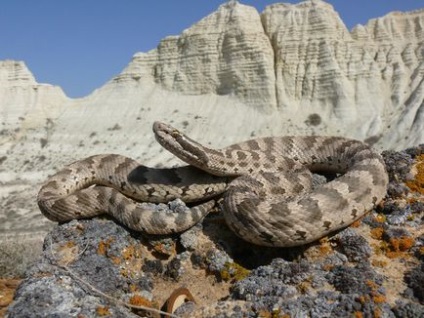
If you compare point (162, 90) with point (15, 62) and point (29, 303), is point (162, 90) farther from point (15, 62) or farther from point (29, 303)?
point (29, 303)

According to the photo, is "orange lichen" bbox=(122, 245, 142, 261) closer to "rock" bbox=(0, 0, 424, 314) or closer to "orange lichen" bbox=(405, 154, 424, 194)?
"orange lichen" bbox=(405, 154, 424, 194)

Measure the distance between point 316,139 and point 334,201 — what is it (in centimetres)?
292

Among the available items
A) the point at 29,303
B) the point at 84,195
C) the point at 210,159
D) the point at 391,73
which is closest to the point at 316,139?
the point at 210,159

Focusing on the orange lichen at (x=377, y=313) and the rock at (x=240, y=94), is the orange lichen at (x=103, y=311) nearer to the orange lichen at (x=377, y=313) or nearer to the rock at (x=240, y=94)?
the orange lichen at (x=377, y=313)

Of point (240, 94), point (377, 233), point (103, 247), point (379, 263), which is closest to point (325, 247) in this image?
point (379, 263)

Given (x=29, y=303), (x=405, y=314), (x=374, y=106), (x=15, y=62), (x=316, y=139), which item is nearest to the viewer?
(x=405, y=314)

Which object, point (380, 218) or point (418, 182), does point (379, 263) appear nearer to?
point (380, 218)

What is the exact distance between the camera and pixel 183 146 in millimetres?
7430

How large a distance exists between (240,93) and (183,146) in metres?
47.1

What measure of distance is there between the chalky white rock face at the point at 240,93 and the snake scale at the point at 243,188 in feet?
118

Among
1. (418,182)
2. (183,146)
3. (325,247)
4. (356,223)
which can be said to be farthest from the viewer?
(183,146)

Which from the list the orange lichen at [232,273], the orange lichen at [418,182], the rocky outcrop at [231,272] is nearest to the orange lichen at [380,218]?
the rocky outcrop at [231,272]

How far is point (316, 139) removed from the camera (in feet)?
29.1

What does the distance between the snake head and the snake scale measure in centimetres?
2
